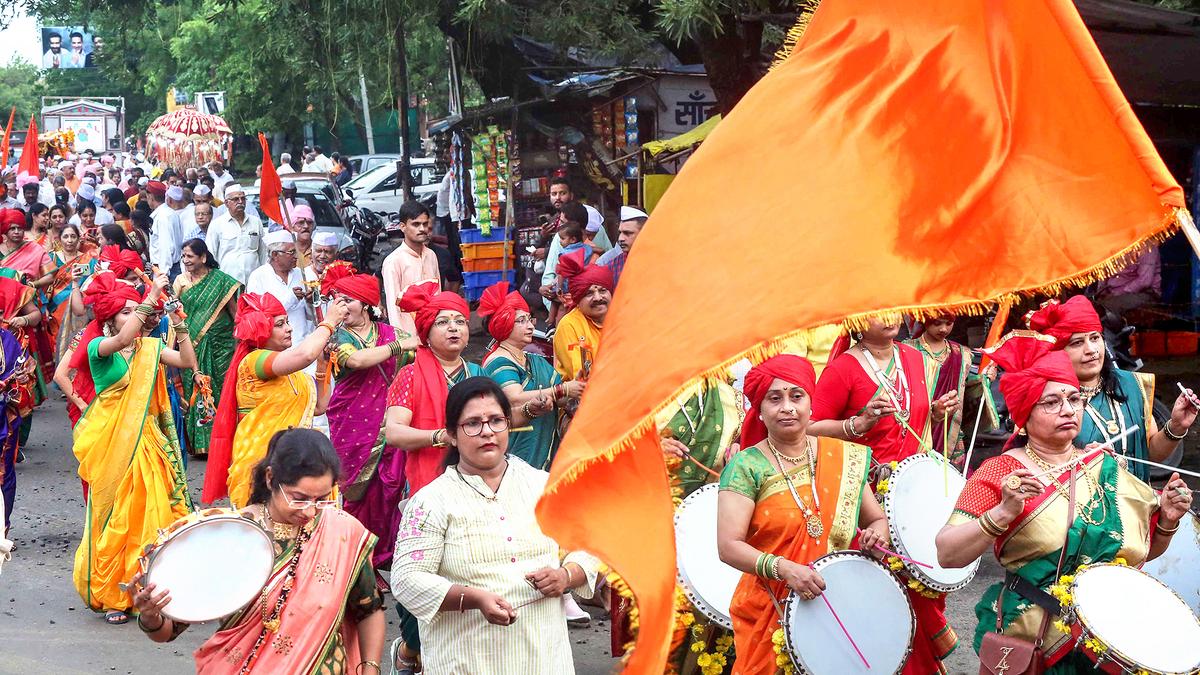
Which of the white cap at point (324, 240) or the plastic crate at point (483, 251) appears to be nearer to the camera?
the white cap at point (324, 240)

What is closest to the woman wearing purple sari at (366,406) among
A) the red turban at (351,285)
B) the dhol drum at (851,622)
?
the red turban at (351,285)

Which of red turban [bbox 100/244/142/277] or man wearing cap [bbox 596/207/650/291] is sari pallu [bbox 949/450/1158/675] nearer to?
man wearing cap [bbox 596/207/650/291]

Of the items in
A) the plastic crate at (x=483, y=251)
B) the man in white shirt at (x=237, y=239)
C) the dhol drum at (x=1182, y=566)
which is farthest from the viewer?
the plastic crate at (x=483, y=251)

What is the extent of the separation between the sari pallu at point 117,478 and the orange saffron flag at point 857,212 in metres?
5.02

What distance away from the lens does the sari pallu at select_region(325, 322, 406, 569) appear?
7.58 meters

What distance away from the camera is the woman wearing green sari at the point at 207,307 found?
11047 millimetres

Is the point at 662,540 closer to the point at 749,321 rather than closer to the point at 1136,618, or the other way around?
the point at 749,321

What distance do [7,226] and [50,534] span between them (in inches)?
185

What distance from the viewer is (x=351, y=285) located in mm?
7527

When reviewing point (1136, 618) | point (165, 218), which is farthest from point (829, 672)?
point (165, 218)

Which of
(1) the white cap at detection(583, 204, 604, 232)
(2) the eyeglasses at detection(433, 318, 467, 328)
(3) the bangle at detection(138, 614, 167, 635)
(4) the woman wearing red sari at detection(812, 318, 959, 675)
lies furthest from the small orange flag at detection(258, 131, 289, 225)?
(3) the bangle at detection(138, 614, 167, 635)

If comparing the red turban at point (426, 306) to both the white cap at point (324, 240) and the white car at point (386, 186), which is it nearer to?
the white cap at point (324, 240)

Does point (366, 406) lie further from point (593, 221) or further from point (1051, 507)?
point (593, 221)

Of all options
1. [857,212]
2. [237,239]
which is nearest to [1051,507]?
[857,212]
